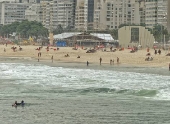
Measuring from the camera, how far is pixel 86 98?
4172 centimetres

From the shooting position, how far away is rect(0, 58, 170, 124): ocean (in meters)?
33.8

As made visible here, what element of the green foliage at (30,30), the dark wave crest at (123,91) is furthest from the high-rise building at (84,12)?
the dark wave crest at (123,91)

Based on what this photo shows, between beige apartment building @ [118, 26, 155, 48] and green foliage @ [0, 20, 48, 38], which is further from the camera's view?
green foliage @ [0, 20, 48, 38]

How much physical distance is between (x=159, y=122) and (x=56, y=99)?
10.5 meters

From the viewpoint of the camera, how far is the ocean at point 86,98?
33750mm

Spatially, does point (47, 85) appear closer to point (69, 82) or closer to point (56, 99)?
point (69, 82)

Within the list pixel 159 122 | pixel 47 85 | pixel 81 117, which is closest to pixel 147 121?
pixel 159 122

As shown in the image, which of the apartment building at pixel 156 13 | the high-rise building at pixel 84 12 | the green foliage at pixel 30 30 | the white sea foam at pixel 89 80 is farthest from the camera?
the high-rise building at pixel 84 12

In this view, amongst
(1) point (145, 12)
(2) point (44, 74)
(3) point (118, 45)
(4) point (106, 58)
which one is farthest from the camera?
(1) point (145, 12)

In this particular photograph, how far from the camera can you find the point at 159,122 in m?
32.6

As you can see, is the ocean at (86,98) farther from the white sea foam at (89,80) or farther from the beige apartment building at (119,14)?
the beige apartment building at (119,14)

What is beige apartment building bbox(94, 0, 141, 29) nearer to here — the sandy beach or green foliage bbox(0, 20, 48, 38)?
green foliage bbox(0, 20, 48, 38)

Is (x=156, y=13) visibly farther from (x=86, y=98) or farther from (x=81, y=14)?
(x=86, y=98)

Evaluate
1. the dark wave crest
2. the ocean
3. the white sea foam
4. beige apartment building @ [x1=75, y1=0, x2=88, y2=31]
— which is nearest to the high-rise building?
beige apartment building @ [x1=75, y1=0, x2=88, y2=31]
